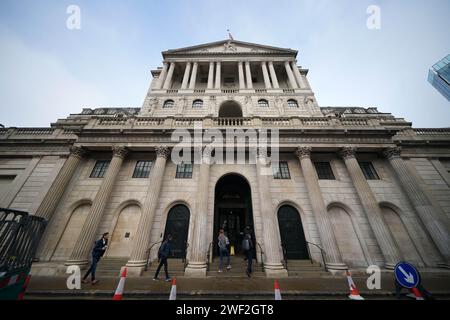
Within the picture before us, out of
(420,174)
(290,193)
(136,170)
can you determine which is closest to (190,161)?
(136,170)

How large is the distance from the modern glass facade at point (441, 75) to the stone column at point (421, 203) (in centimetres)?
7549

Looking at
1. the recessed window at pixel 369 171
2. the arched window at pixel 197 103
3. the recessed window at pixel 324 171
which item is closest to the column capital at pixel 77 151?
the arched window at pixel 197 103

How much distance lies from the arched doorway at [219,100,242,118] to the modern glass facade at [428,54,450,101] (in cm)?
7895

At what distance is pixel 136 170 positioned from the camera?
1146 centimetres

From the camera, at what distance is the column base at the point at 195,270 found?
746cm

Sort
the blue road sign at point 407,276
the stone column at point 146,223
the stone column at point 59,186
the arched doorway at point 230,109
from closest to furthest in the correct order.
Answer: the blue road sign at point 407,276
the stone column at point 146,223
the stone column at point 59,186
the arched doorway at point 230,109

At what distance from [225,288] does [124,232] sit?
7160 mm

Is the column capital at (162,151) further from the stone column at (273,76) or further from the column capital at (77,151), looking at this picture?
the stone column at (273,76)

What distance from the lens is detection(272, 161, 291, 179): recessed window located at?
11.2m

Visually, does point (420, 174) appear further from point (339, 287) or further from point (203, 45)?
point (203, 45)

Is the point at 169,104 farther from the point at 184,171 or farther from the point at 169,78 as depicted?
the point at 184,171

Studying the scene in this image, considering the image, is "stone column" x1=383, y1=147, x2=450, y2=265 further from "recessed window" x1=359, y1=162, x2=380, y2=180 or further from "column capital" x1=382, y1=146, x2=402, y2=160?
"recessed window" x1=359, y1=162, x2=380, y2=180

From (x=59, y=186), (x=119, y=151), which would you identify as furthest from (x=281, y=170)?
(x=59, y=186)

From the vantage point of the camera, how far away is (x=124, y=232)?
9.74m
